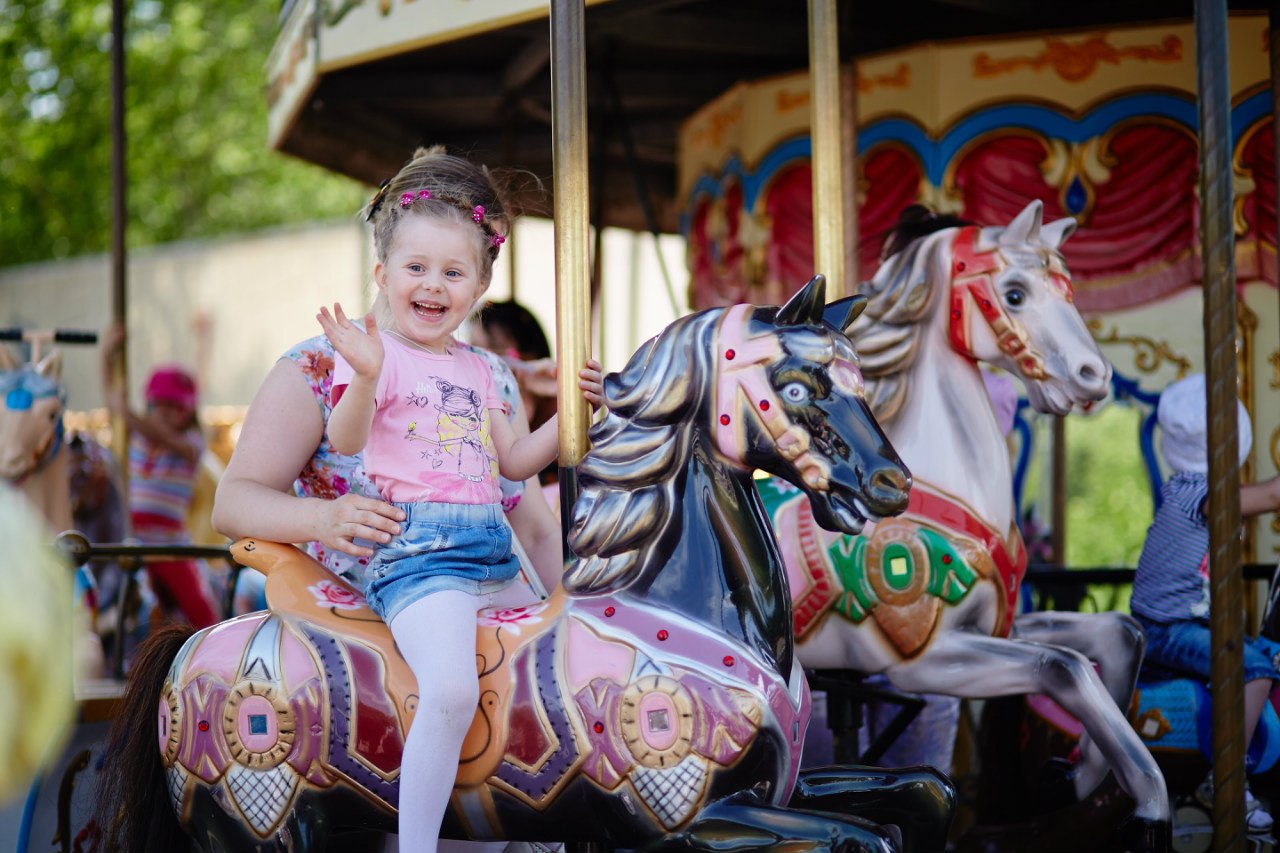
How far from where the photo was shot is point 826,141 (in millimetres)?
3396

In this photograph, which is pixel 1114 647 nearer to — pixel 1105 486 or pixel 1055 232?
pixel 1055 232

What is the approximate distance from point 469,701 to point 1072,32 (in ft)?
15.0

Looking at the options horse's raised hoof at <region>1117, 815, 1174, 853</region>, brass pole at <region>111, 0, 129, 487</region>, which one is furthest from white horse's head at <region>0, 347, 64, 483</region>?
horse's raised hoof at <region>1117, 815, 1174, 853</region>

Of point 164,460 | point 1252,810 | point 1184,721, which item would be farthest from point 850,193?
point 164,460

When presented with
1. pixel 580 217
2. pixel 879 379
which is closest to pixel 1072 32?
pixel 879 379

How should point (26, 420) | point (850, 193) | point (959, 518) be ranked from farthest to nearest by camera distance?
point (850, 193), point (26, 420), point (959, 518)

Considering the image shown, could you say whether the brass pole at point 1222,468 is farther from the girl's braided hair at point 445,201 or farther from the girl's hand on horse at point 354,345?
the girl's hand on horse at point 354,345

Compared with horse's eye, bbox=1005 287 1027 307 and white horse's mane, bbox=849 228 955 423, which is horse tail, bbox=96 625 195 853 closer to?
white horse's mane, bbox=849 228 955 423

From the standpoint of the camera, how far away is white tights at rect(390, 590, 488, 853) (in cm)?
222

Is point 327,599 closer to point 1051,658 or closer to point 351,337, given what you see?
point 351,337

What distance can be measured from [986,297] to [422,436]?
1.76 m

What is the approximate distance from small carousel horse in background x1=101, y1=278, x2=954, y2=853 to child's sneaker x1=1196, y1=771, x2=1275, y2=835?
184cm

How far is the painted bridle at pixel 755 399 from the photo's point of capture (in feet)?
7.63

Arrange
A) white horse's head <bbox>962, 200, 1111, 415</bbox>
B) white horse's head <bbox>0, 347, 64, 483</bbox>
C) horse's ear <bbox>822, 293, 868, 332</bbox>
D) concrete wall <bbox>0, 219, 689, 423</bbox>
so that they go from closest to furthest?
1. horse's ear <bbox>822, 293, 868, 332</bbox>
2. white horse's head <bbox>962, 200, 1111, 415</bbox>
3. white horse's head <bbox>0, 347, 64, 483</bbox>
4. concrete wall <bbox>0, 219, 689, 423</bbox>
